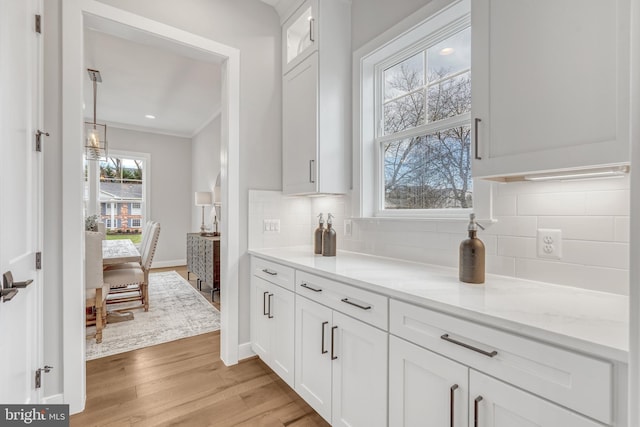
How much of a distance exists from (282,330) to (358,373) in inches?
29.5

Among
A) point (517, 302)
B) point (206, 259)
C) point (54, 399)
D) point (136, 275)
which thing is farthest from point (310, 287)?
point (206, 259)

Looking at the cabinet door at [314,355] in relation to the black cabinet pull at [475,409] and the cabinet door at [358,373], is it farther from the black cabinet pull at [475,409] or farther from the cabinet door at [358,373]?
the black cabinet pull at [475,409]

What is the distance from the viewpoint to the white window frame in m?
1.75

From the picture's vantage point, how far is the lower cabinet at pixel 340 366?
1312 millimetres

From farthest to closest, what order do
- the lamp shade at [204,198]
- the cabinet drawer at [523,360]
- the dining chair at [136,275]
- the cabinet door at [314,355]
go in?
the lamp shade at [204,198] → the dining chair at [136,275] → the cabinet door at [314,355] → the cabinet drawer at [523,360]

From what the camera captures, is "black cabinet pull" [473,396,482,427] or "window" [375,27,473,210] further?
"window" [375,27,473,210]

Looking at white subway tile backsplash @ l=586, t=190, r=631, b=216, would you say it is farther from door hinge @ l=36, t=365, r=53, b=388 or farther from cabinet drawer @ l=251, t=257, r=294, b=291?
door hinge @ l=36, t=365, r=53, b=388

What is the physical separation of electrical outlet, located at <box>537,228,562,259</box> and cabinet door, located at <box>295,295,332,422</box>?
102 centimetres

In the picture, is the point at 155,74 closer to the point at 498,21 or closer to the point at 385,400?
the point at 498,21

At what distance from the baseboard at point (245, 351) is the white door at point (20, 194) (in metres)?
1.20

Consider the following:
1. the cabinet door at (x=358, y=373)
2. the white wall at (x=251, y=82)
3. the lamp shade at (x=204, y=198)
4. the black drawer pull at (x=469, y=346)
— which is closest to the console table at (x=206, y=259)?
the lamp shade at (x=204, y=198)

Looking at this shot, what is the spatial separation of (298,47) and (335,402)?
2.60 metres

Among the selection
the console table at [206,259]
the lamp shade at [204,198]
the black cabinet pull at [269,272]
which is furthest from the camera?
the lamp shade at [204,198]

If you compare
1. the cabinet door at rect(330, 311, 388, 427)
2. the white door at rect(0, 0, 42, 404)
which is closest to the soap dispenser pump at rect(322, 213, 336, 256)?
the cabinet door at rect(330, 311, 388, 427)
